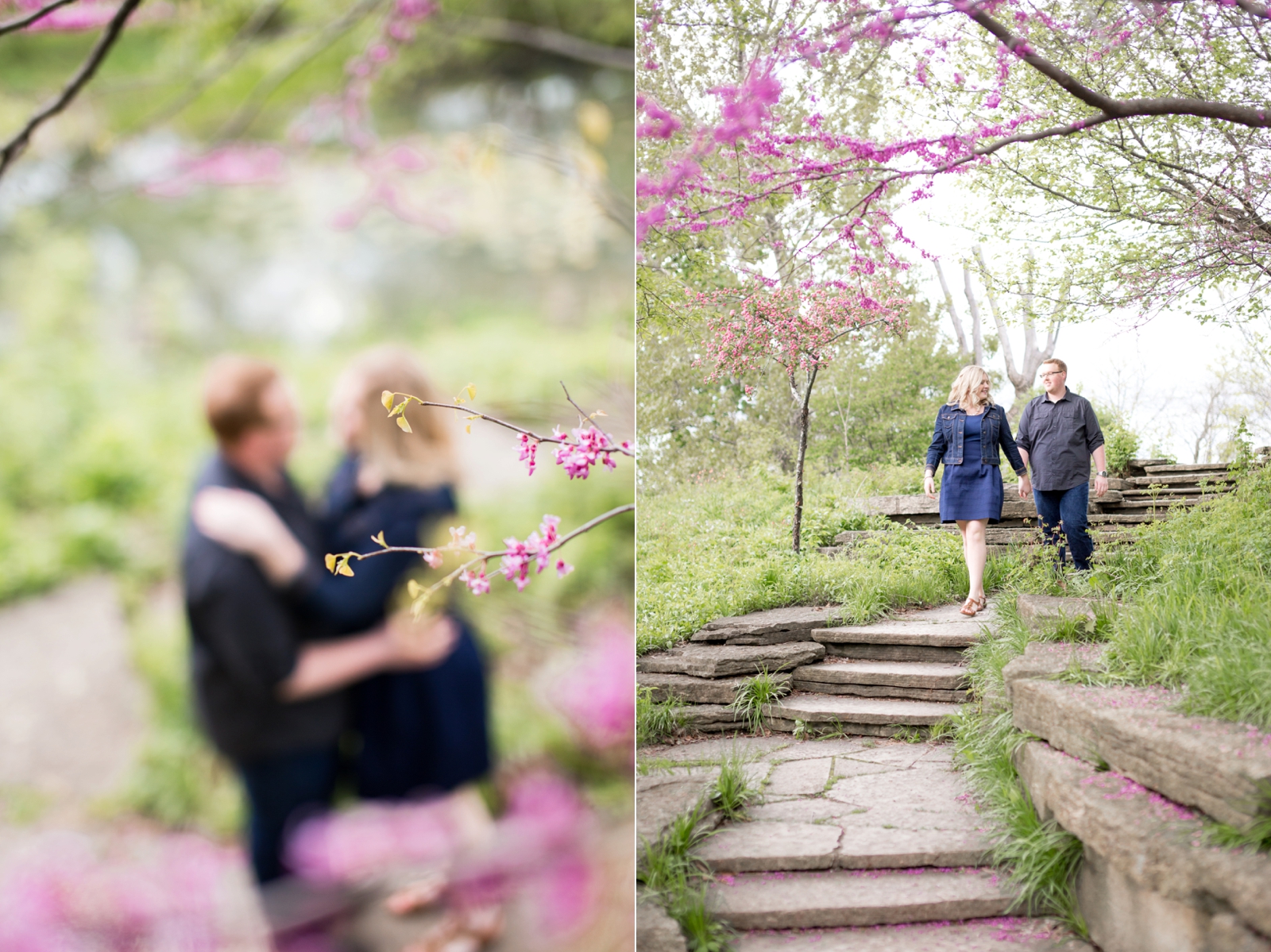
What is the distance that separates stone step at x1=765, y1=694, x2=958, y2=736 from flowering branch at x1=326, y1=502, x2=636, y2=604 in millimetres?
1067

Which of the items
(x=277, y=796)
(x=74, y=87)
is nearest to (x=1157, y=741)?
(x=277, y=796)

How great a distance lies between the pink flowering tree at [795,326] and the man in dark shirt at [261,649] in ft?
4.36

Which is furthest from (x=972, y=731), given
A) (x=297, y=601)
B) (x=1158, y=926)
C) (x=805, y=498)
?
(x=297, y=601)

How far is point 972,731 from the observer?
1.96 meters

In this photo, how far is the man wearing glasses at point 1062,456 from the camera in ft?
6.31

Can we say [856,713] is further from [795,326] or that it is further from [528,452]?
[528,452]

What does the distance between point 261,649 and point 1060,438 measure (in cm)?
179

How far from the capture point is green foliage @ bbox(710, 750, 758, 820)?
1938mm

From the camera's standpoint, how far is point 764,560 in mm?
2131

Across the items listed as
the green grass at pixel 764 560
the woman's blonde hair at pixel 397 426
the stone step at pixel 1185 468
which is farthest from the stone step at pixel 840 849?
the woman's blonde hair at pixel 397 426

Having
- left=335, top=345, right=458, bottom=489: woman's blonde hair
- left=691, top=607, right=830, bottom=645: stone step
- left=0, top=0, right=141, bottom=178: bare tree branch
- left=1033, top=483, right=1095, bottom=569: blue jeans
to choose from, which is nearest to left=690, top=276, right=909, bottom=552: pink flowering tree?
left=691, top=607, right=830, bottom=645: stone step

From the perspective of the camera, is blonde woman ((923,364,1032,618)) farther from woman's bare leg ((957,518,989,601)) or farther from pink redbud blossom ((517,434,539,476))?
pink redbud blossom ((517,434,539,476))

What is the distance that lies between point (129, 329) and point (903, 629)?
180cm

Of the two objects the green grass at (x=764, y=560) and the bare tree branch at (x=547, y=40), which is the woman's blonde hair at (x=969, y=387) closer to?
the green grass at (x=764, y=560)
